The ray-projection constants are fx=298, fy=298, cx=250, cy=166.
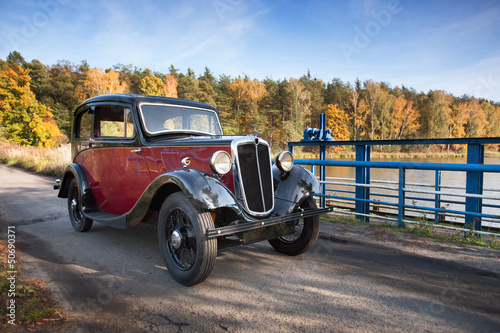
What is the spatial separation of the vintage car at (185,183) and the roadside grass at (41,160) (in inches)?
361

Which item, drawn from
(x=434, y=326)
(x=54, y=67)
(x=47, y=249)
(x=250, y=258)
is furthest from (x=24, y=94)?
(x=434, y=326)

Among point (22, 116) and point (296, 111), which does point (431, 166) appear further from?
point (296, 111)

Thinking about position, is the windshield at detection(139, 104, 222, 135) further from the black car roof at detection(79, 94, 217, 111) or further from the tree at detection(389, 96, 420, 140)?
the tree at detection(389, 96, 420, 140)

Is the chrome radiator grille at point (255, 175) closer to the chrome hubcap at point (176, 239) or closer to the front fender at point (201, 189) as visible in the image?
the front fender at point (201, 189)

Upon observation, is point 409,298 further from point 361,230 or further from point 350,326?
point 361,230

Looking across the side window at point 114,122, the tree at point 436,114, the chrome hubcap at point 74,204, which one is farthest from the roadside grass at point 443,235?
the tree at point 436,114

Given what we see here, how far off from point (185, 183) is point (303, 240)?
5.46ft

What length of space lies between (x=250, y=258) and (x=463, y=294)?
7.03 ft

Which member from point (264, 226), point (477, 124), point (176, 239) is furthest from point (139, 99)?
point (477, 124)

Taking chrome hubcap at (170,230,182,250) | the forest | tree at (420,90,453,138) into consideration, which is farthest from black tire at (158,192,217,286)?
tree at (420,90,453,138)

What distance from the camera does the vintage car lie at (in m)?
2.91

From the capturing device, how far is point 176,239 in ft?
9.92

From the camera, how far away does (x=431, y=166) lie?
4621 mm

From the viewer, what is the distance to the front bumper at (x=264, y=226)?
8.74 feet
